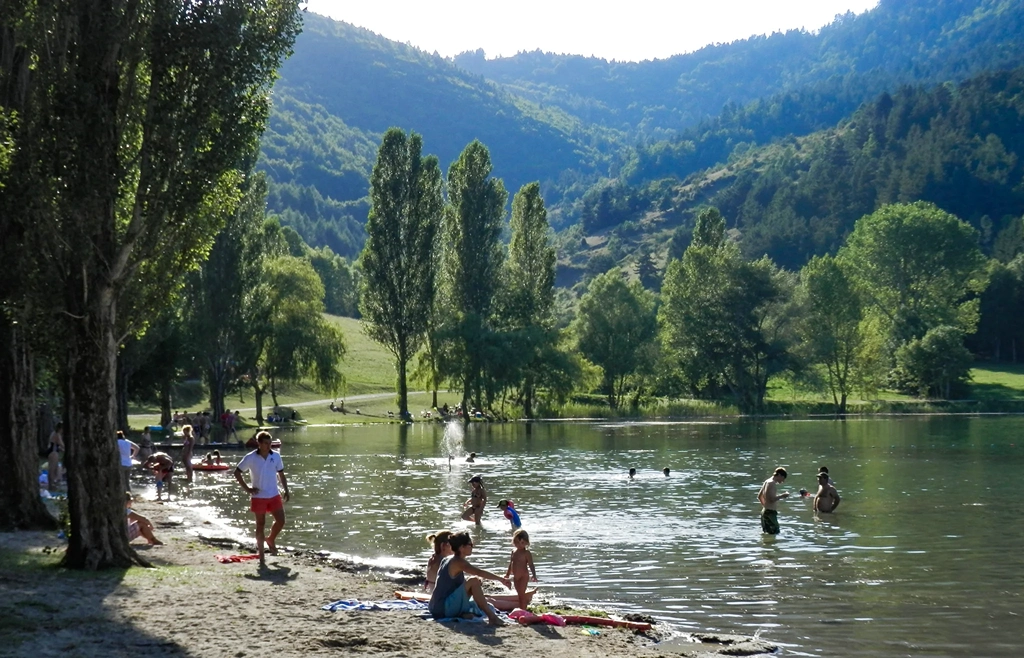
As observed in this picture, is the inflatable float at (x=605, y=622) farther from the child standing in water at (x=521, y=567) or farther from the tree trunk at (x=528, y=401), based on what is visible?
the tree trunk at (x=528, y=401)

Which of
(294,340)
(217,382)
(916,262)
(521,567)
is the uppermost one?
(916,262)

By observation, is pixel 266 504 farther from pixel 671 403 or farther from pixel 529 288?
pixel 671 403

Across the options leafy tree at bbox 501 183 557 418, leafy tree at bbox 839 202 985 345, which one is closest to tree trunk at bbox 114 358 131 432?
leafy tree at bbox 501 183 557 418

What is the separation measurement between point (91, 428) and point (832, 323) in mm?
98472

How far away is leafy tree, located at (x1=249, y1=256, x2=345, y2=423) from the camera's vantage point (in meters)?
85.6

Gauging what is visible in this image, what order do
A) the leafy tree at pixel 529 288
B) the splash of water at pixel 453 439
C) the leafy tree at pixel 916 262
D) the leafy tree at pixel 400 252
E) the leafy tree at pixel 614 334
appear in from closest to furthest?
the splash of water at pixel 453 439, the leafy tree at pixel 529 288, the leafy tree at pixel 400 252, the leafy tree at pixel 614 334, the leafy tree at pixel 916 262

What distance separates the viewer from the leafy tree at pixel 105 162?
18.6 meters

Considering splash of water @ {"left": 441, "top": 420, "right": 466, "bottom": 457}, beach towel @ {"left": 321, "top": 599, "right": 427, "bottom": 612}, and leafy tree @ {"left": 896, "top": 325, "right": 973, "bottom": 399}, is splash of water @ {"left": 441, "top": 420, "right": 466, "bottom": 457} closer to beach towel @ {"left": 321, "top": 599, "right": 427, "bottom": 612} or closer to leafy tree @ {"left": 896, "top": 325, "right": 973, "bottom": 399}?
beach towel @ {"left": 321, "top": 599, "right": 427, "bottom": 612}

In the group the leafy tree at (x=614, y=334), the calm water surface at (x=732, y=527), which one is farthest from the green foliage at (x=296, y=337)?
the leafy tree at (x=614, y=334)

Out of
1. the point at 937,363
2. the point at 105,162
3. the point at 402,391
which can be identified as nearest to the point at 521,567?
the point at 105,162

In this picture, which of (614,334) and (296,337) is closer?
(296,337)

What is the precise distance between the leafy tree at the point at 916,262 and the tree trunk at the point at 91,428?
119m

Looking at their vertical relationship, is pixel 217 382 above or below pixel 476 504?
above

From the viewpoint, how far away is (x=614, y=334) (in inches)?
4304
